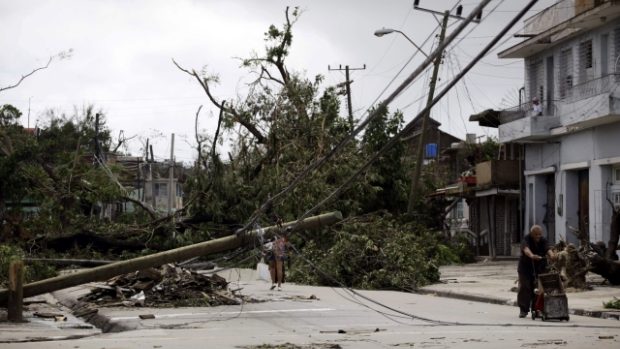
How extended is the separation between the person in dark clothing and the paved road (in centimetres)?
40

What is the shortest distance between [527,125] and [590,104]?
4433 millimetres

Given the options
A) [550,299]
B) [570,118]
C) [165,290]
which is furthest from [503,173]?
[550,299]

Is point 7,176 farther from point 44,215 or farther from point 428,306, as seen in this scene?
point 428,306

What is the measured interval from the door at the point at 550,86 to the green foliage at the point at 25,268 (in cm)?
2055

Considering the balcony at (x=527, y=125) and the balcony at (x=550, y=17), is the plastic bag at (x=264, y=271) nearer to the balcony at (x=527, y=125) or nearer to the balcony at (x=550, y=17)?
the balcony at (x=527, y=125)

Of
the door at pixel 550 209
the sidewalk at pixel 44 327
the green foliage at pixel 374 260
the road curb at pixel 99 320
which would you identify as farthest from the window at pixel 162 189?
the sidewalk at pixel 44 327

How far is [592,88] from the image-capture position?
105ft

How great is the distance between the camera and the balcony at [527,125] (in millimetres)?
35125

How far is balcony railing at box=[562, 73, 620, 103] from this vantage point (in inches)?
1195

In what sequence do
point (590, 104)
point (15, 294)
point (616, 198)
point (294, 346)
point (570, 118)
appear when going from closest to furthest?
point (294, 346) → point (15, 294) → point (590, 104) → point (616, 198) → point (570, 118)

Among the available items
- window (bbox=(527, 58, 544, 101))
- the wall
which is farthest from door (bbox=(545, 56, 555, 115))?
window (bbox=(527, 58, 544, 101))

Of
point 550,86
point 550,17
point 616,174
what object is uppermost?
point 550,17

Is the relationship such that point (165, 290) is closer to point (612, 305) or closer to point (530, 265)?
point (530, 265)

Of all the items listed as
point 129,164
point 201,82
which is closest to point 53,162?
point 201,82
